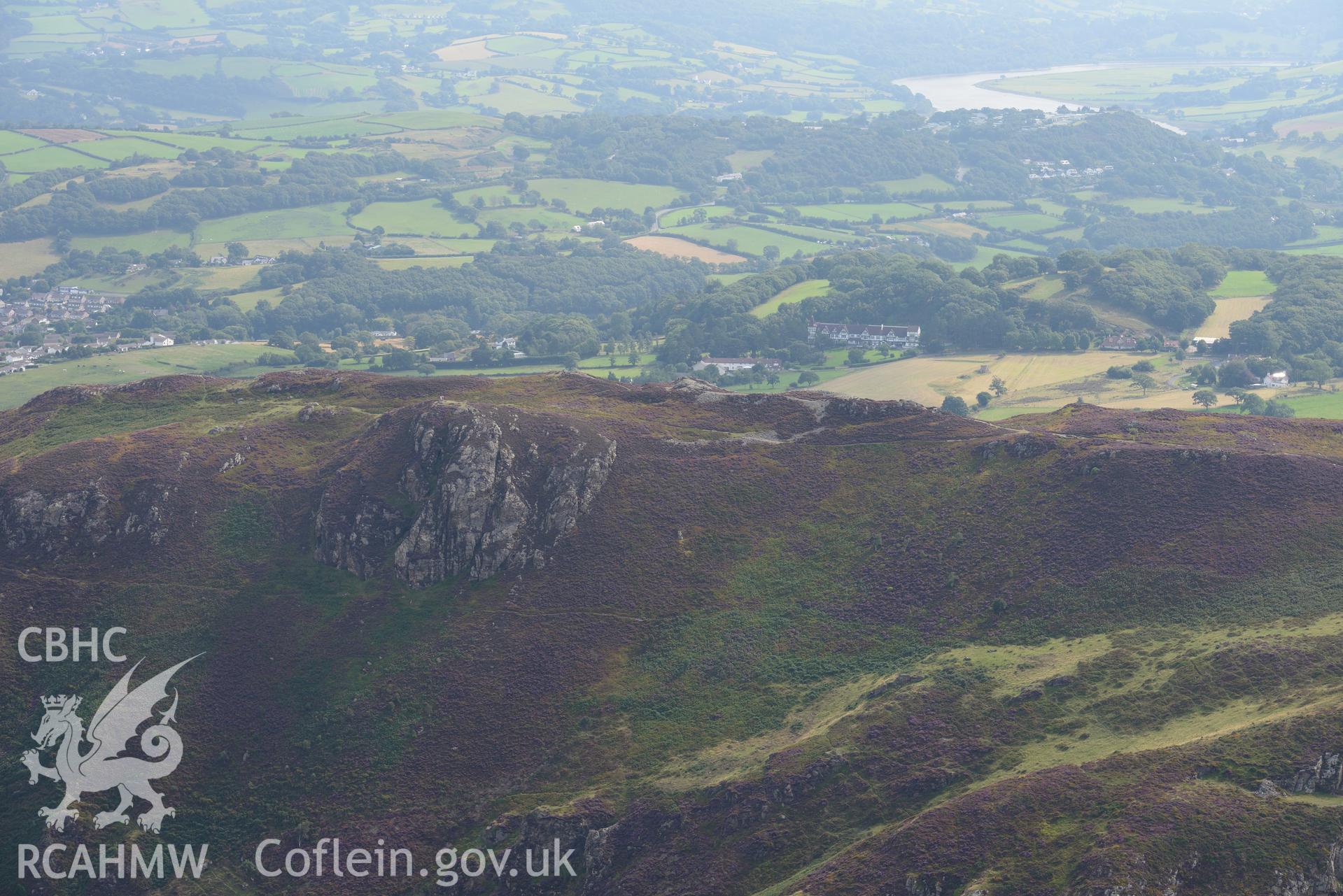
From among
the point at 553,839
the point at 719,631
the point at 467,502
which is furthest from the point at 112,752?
the point at 719,631

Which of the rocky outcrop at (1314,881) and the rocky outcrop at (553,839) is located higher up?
the rocky outcrop at (1314,881)

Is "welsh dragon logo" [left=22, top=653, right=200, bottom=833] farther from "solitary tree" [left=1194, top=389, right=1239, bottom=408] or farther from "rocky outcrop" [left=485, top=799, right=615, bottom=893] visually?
"solitary tree" [left=1194, top=389, right=1239, bottom=408]

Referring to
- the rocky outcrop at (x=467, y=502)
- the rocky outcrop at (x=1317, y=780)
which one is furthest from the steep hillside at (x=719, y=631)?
the rocky outcrop at (x=467, y=502)

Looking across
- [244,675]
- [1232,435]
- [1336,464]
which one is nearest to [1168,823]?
[1336,464]

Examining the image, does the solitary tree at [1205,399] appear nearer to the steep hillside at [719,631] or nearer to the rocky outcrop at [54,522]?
the steep hillside at [719,631]

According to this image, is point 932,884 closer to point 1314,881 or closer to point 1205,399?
point 1314,881

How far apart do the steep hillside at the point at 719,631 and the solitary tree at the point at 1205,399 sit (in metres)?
58.7

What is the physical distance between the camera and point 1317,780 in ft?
226

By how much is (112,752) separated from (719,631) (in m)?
42.5

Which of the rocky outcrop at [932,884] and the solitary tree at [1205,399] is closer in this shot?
the rocky outcrop at [932,884]

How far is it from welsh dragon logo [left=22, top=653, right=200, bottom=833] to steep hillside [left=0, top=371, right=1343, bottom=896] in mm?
1178

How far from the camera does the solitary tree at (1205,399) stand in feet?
574

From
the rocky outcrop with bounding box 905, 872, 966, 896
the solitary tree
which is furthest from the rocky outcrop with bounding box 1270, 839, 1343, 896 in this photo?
the solitary tree

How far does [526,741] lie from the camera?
88562 mm
